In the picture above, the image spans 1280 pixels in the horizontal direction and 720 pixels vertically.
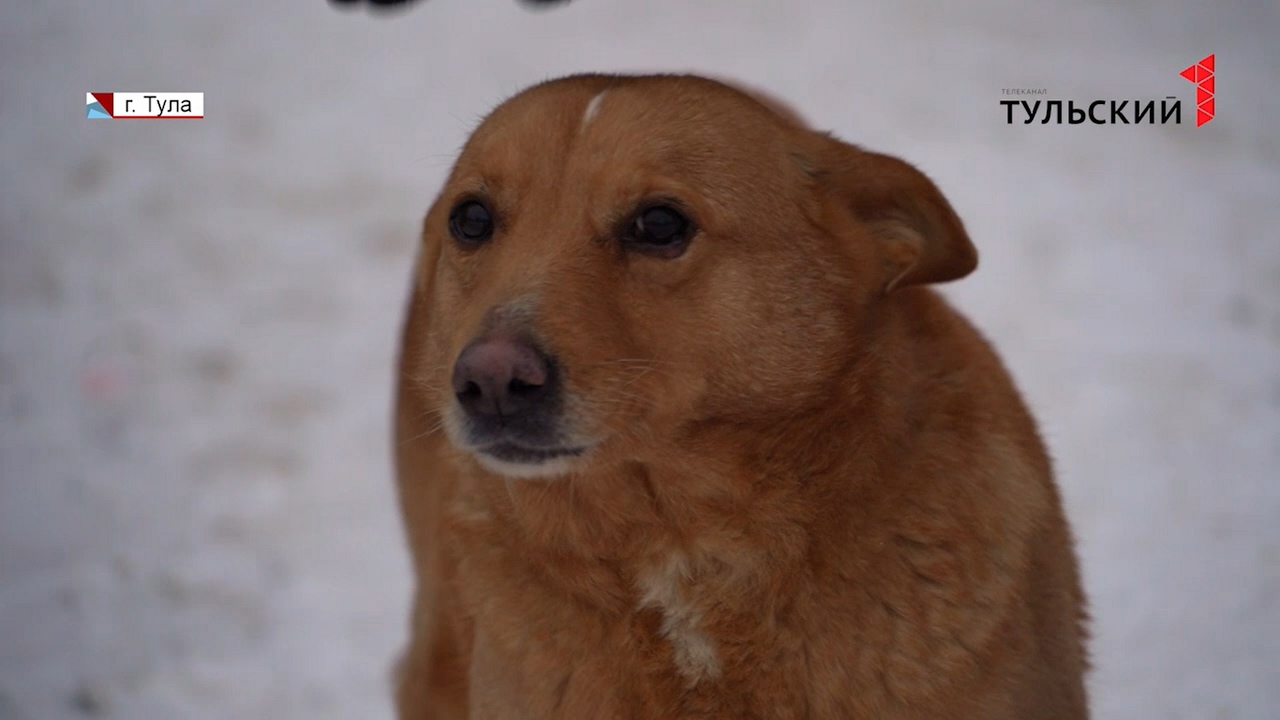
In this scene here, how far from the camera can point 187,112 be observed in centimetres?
834

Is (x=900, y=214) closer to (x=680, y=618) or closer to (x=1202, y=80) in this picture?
(x=680, y=618)

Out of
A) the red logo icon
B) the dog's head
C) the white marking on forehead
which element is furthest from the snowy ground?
the white marking on forehead

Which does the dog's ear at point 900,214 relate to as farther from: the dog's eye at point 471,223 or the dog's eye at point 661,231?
the dog's eye at point 471,223

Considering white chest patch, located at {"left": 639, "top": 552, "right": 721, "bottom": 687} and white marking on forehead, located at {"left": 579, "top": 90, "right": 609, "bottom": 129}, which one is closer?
white chest patch, located at {"left": 639, "top": 552, "right": 721, "bottom": 687}

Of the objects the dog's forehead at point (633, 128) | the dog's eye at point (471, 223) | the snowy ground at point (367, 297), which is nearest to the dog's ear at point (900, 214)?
the dog's forehead at point (633, 128)

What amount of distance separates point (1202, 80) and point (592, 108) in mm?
6512

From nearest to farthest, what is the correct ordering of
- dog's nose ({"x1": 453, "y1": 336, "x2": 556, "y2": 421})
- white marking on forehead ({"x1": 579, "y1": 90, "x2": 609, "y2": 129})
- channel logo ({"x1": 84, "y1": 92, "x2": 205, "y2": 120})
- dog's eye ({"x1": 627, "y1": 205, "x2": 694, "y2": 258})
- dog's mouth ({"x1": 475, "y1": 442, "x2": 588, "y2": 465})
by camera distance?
dog's nose ({"x1": 453, "y1": 336, "x2": 556, "y2": 421}) → dog's mouth ({"x1": 475, "y1": 442, "x2": 588, "y2": 465}) → dog's eye ({"x1": 627, "y1": 205, "x2": 694, "y2": 258}) → white marking on forehead ({"x1": 579, "y1": 90, "x2": 609, "y2": 129}) → channel logo ({"x1": 84, "y1": 92, "x2": 205, "y2": 120})

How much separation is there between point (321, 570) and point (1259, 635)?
3452mm

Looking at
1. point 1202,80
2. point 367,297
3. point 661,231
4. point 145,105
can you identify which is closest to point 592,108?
point 661,231

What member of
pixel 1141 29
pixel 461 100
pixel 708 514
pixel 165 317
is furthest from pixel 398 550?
pixel 1141 29

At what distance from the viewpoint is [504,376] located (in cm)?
261

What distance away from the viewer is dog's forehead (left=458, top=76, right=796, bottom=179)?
116 inches

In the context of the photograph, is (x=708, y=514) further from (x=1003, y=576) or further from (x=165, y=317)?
(x=165, y=317)

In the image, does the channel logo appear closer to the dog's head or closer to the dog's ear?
the dog's head
